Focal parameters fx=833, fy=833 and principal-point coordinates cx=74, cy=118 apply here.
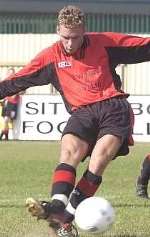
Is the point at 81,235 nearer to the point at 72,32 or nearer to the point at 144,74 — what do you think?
the point at 72,32

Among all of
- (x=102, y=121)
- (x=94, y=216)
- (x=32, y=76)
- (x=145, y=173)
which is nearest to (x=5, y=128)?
(x=145, y=173)

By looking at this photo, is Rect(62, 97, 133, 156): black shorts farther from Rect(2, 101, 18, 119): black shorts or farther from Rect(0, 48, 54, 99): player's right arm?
Rect(2, 101, 18, 119): black shorts

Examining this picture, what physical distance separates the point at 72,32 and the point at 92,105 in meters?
0.67

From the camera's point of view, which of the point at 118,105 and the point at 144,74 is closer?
the point at 118,105

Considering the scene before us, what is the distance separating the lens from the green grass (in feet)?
25.4

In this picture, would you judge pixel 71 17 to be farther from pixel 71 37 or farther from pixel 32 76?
pixel 32 76

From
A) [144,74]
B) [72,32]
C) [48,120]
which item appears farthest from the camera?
[144,74]

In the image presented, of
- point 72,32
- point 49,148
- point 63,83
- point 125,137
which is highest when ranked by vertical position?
point 72,32

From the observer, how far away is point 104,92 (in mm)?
7344

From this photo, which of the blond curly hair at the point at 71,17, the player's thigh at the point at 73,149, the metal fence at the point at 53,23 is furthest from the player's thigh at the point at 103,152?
the metal fence at the point at 53,23

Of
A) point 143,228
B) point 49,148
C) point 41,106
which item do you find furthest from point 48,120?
point 143,228

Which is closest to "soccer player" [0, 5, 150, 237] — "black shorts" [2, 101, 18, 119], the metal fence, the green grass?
the green grass

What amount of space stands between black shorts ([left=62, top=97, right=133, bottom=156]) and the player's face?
1.76ft

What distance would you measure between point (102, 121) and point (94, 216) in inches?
36.8
